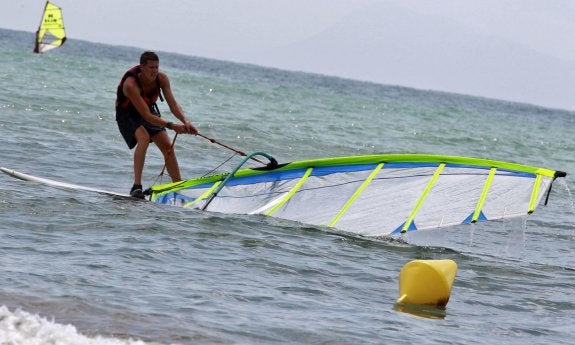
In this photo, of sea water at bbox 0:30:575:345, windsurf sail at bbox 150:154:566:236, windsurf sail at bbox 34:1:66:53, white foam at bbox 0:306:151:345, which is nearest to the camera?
white foam at bbox 0:306:151:345

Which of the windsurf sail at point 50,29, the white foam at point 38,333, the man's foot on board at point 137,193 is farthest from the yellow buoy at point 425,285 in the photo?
the windsurf sail at point 50,29

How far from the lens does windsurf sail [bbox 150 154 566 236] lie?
825cm

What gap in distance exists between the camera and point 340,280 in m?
7.09

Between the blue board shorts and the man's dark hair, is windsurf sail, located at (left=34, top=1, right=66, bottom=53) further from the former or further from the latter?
the man's dark hair

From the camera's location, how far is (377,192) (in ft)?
28.5

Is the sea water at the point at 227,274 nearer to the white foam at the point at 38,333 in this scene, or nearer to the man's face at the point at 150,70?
the white foam at the point at 38,333

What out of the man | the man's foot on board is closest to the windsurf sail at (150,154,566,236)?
the man's foot on board

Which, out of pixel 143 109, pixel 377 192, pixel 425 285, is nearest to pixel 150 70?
pixel 143 109

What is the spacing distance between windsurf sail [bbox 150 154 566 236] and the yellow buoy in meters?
1.73

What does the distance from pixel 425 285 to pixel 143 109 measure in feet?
11.4

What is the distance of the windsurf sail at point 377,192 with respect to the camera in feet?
27.1

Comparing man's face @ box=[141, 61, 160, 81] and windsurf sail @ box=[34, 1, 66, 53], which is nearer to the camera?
man's face @ box=[141, 61, 160, 81]

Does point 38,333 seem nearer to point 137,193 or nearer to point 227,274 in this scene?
point 227,274

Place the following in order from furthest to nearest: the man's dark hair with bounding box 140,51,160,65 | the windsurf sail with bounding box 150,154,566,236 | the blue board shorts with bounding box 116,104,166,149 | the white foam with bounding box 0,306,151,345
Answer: the blue board shorts with bounding box 116,104,166,149, the man's dark hair with bounding box 140,51,160,65, the windsurf sail with bounding box 150,154,566,236, the white foam with bounding box 0,306,151,345
